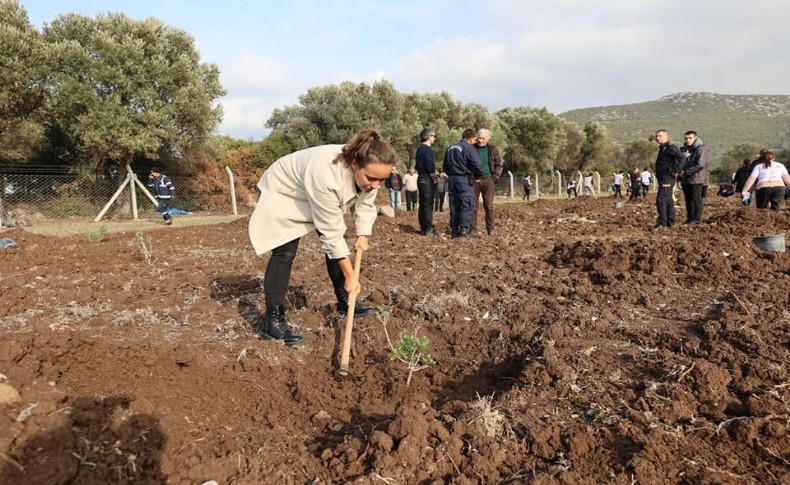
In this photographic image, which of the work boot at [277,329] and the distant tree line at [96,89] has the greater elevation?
the distant tree line at [96,89]

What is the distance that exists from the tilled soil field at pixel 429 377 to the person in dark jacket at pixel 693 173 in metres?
2.94

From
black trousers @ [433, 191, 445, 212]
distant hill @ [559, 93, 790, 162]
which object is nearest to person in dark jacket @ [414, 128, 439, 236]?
black trousers @ [433, 191, 445, 212]

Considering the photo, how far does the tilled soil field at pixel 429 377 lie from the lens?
2.09m

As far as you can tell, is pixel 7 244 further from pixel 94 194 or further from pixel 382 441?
pixel 94 194

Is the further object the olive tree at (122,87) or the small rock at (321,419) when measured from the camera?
the olive tree at (122,87)

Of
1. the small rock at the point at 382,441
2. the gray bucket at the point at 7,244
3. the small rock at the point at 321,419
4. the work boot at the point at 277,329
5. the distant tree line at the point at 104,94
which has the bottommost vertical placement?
the small rock at the point at 321,419

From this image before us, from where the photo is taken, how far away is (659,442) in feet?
6.93

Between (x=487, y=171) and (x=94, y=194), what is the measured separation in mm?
13599

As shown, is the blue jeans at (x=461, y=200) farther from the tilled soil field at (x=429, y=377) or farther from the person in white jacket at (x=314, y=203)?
the person in white jacket at (x=314, y=203)

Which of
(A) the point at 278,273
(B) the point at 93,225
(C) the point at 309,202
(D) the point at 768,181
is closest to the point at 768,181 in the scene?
(D) the point at 768,181

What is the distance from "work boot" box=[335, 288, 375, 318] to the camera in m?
4.09

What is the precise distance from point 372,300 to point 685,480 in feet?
9.72

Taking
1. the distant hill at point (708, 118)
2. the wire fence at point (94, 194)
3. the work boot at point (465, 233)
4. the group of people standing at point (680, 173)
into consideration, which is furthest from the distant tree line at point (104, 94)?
the distant hill at point (708, 118)

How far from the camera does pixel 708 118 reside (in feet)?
279
